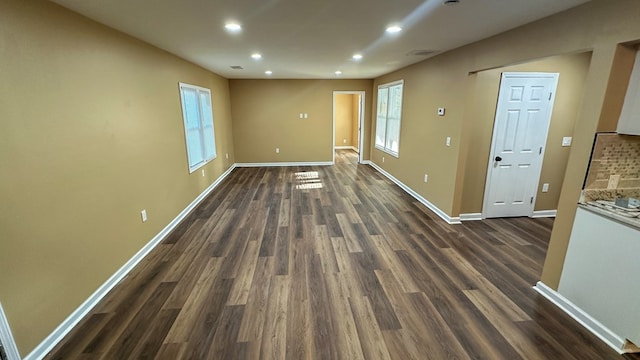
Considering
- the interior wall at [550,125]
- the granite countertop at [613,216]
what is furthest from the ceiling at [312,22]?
the granite countertop at [613,216]

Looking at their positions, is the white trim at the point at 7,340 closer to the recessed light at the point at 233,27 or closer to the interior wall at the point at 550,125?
the recessed light at the point at 233,27

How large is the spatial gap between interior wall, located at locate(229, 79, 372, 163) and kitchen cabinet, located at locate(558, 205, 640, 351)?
6181 mm

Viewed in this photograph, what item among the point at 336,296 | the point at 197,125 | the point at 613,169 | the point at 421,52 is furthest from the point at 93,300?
the point at 421,52

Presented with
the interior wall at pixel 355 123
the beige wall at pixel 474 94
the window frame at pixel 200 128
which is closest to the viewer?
the beige wall at pixel 474 94

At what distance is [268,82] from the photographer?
7.33 metres

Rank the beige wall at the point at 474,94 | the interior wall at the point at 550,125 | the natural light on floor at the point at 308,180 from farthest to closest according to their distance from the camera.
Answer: the natural light on floor at the point at 308,180 → the interior wall at the point at 550,125 → the beige wall at the point at 474,94

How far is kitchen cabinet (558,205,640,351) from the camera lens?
1.82 meters

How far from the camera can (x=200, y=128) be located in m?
5.17

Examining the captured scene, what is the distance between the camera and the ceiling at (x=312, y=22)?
82.1 inches

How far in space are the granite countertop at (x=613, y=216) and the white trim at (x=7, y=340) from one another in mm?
3952

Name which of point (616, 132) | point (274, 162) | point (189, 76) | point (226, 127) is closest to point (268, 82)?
point (226, 127)

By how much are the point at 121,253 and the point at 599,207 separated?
416cm

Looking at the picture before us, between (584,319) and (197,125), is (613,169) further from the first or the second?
(197,125)

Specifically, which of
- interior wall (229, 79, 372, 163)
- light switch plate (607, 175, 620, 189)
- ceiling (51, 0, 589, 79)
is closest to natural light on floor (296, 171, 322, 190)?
interior wall (229, 79, 372, 163)
